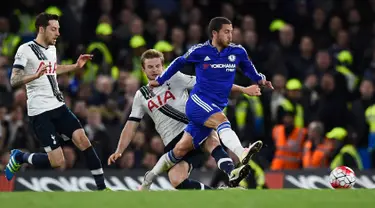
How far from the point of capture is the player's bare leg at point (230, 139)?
11.8 meters

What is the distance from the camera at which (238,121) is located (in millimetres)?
17984

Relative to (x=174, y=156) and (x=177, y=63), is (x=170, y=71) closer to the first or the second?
(x=177, y=63)

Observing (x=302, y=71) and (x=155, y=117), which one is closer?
(x=155, y=117)

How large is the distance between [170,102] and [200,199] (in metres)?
2.98

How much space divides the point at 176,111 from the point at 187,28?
7874mm

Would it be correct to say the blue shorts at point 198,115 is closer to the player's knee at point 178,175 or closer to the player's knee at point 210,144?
the player's knee at point 210,144

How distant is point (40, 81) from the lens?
509 inches

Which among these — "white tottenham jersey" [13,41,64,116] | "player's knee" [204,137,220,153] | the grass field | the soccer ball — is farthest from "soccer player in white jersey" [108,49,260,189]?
the grass field

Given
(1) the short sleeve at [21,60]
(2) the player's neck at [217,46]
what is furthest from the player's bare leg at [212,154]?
(1) the short sleeve at [21,60]

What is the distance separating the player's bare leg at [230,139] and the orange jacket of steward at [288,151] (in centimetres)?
528

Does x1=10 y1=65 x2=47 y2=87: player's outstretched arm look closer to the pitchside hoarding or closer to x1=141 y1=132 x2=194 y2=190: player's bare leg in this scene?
x1=141 y1=132 x2=194 y2=190: player's bare leg

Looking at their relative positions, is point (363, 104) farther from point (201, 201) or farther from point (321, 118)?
point (201, 201)

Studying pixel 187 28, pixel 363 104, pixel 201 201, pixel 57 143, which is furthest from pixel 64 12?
pixel 201 201

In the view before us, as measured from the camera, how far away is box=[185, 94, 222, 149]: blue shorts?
1227cm
